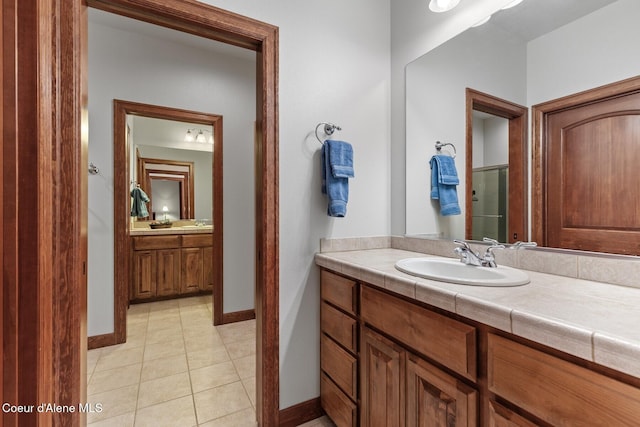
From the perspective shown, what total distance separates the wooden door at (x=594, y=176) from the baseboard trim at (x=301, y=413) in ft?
4.60

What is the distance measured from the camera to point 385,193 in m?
1.87

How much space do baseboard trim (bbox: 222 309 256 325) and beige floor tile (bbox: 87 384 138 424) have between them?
1.06 meters

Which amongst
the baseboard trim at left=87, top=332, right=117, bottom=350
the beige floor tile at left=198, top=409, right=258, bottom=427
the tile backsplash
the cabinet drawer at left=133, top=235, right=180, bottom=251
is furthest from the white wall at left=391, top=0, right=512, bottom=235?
the cabinet drawer at left=133, top=235, right=180, bottom=251

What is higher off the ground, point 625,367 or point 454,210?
point 454,210

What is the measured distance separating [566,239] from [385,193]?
97cm

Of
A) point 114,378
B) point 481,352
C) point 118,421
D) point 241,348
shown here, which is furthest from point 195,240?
point 481,352

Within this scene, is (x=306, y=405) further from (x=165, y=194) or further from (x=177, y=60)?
(x=165, y=194)

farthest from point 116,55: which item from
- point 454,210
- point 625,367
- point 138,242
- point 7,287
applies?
point 625,367

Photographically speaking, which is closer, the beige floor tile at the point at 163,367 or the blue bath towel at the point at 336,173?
the blue bath towel at the point at 336,173

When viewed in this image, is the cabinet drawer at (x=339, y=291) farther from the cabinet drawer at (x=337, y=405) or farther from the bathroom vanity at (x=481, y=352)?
the cabinet drawer at (x=337, y=405)

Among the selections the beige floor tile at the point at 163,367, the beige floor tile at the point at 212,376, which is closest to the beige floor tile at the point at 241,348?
the beige floor tile at the point at 212,376

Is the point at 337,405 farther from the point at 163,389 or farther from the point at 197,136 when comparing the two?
the point at 197,136

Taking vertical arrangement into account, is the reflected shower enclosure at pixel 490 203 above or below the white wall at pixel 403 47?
below

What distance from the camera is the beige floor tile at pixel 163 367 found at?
1.94 meters
